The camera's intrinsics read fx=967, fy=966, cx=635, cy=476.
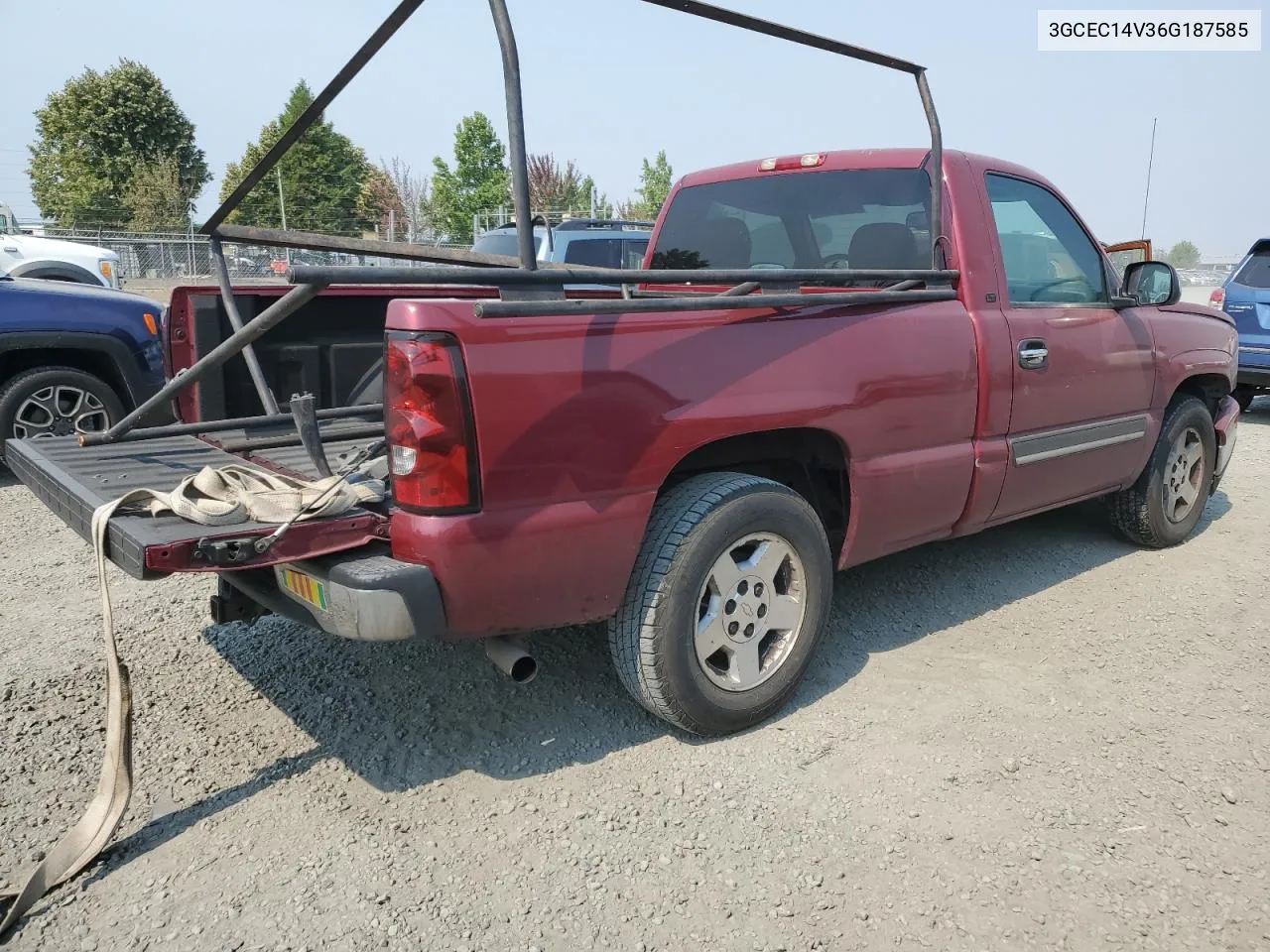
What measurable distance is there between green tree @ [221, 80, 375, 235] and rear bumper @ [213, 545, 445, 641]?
4171 cm

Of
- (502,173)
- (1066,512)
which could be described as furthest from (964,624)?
(502,173)

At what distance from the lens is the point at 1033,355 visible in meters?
3.87

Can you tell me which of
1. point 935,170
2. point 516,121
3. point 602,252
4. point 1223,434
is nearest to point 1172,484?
point 1223,434

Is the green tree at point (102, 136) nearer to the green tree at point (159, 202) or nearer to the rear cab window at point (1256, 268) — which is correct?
the green tree at point (159, 202)

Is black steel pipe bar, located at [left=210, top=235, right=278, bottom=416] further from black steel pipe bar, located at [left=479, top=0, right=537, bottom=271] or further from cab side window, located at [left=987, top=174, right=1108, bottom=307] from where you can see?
cab side window, located at [left=987, top=174, right=1108, bottom=307]

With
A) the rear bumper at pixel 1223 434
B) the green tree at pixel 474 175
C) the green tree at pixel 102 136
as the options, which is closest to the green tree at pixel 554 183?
the green tree at pixel 474 175

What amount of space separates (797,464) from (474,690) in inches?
54.8

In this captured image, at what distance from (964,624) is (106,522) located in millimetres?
3232

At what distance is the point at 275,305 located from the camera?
240 centimetres

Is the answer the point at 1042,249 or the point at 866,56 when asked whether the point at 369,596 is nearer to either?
the point at 866,56

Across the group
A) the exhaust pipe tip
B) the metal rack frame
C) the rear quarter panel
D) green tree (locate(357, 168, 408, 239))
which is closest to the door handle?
the metal rack frame

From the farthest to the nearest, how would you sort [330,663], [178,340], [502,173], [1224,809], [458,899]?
1. [502,173]
2. [178,340]
3. [330,663]
4. [1224,809]
5. [458,899]

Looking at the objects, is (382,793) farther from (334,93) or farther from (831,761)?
(334,93)

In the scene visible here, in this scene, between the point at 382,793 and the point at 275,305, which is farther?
the point at 382,793
